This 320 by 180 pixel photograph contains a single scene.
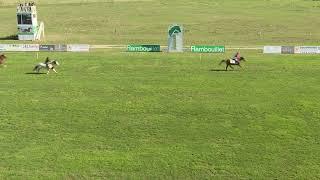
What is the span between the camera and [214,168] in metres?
22.4

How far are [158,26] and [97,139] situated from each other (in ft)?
155

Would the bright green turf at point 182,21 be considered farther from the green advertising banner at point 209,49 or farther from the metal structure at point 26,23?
the green advertising banner at point 209,49

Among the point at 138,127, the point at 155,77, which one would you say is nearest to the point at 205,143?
the point at 138,127

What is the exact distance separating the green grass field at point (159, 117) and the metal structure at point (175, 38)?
1.82 meters

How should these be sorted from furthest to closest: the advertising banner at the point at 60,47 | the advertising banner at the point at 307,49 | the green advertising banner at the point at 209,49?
the advertising banner at the point at 60,47, the green advertising banner at the point at 209,49, the advertising banner at the point at 307,49

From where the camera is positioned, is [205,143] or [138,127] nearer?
[205,143]

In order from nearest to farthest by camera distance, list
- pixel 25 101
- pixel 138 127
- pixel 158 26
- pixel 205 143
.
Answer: pixel 205 143 < pixel 138 127 < pixel 25 101 < pixel 158 26

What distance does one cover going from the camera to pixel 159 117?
28.8 metres

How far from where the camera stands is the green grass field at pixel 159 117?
22.6 meters

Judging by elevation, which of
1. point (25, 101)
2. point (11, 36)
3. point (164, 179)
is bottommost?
point (164, 179)

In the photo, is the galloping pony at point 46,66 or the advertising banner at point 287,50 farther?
the advertising banner at point 287,50

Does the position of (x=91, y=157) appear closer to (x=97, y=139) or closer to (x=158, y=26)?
(x=97, y=139)

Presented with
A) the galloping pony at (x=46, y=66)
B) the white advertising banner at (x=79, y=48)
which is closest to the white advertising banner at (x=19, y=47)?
the white advertising banner at (x=79, y=48)

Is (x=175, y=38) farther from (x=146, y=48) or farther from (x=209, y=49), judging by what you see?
(x=209, y=49)
